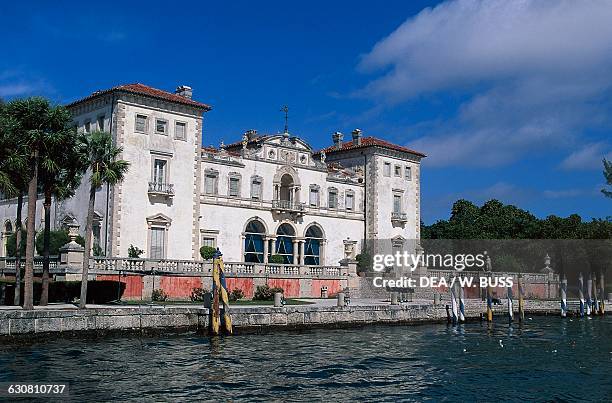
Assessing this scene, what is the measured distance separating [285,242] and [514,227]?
30917mm

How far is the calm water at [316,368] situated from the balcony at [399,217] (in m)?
29.8

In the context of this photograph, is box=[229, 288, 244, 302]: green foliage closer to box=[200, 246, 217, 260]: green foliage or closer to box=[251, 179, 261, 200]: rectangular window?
box=[200, 246, 217, 260]: green foliage

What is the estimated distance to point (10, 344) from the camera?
23812mm

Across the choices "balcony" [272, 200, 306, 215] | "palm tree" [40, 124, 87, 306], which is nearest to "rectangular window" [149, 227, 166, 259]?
"balcony" [272, 200, 306, 215]

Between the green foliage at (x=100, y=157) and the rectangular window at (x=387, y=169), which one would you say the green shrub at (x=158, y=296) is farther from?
the rectangular window at (x=387, y=169)

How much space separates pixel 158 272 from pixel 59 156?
9.80 m

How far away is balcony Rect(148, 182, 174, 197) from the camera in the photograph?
46.5 metres

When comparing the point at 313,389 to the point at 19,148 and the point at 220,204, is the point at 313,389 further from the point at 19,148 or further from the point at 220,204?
the point at 220,204

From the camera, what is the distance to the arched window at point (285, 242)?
54.7 m

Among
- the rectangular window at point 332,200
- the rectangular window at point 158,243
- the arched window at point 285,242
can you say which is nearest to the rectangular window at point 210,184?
the rectangular window at point 158,243

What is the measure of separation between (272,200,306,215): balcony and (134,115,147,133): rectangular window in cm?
1211

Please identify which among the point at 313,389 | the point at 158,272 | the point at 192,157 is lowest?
the point at 313,389

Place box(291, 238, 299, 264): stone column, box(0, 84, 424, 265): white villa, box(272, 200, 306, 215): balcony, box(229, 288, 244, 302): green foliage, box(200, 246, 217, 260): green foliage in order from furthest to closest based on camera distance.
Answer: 1. box(291, 238, 299, 264): stone column
2. box(272, 200, 306, 215): balcony
3. box(200, 246, 217, 260): green foliage
4. box(0, 84, 424, 265): white villa
5. box(229, 288, 244, 302): green foliage

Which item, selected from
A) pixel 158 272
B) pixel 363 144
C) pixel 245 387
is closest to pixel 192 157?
pixel 158 272
